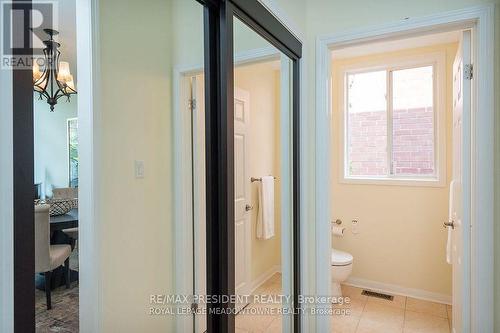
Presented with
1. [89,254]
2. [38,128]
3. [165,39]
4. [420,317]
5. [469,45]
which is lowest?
[420,317]

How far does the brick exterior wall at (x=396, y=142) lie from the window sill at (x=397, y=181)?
10 centimetres

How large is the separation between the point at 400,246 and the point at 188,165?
2739mm

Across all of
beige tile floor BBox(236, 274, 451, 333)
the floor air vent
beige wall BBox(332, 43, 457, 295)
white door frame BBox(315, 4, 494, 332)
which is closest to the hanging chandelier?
white door frame BBox(315, 4, 494, 332)

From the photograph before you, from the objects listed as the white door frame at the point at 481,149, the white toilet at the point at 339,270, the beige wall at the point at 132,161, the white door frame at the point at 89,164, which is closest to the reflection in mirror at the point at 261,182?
the beige wall at the point at 132,161

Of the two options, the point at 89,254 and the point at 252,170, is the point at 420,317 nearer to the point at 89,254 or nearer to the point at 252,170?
the point at 252,170

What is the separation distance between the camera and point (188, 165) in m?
1.18

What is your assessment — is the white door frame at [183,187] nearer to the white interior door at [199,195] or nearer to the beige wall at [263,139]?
the white interior door at [199,195]

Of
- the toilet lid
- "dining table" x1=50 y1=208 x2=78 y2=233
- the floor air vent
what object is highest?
"dining table" x1=50 y1=208 x2=78 y2=233

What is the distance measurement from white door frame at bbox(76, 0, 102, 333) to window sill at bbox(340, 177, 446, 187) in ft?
9.47

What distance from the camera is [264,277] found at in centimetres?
171

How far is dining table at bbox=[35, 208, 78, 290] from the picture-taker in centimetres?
66

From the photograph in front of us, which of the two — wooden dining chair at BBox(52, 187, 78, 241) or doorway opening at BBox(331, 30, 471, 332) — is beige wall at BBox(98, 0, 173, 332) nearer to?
wooden dining chair at BBox(52, 187, 78, 241)

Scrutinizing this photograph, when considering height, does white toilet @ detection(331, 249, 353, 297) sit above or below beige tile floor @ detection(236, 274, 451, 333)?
above

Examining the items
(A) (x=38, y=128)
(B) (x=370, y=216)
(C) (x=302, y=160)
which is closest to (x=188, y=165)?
(A) (x=38, y=128)
